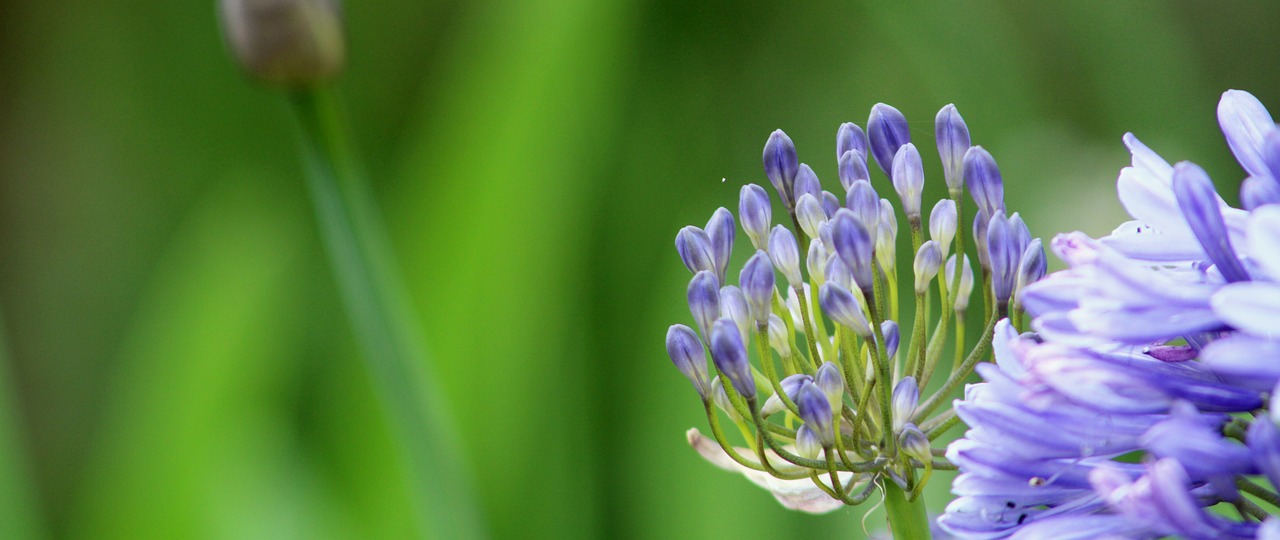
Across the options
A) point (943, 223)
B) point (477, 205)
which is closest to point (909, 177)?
point (943, 223)

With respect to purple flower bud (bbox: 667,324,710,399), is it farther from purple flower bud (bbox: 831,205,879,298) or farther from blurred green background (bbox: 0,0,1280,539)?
blurred green background (bbox: 0,0,1280,539)

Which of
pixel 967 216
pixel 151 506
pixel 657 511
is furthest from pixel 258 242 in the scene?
pixel 967 216

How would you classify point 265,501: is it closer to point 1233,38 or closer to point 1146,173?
point 1146,173

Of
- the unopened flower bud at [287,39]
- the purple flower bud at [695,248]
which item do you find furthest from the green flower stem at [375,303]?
the purple flower bud at [695,248]

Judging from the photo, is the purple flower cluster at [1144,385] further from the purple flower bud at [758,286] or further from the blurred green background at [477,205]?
the blurred green background at [477,205]

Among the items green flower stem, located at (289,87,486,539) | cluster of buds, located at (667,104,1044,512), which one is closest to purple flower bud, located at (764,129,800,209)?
cluster of buds, located at (667,104,1044,512)
